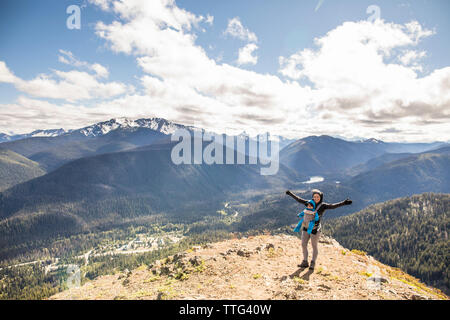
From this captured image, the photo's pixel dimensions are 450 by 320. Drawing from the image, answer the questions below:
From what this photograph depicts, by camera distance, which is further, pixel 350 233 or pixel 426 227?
pixel 350 233

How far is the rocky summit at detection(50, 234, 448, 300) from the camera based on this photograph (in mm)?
10812

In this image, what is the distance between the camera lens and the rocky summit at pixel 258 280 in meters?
10.8

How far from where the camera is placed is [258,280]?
12.6 m

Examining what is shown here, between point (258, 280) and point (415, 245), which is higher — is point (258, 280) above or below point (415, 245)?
above

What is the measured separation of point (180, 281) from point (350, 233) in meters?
230

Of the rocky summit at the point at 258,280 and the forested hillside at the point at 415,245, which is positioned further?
the forested hillside at the point at 415,245

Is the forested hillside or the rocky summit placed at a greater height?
the rocky summit

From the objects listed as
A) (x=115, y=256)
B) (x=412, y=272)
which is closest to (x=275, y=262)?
(x=412, y=272)

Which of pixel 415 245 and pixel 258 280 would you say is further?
pixel 415 245

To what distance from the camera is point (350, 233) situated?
198m

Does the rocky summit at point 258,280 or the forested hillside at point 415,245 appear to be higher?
the rocky summit at point 258,280

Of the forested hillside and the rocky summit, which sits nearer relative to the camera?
the rocky summit
